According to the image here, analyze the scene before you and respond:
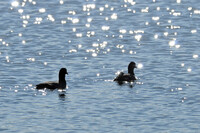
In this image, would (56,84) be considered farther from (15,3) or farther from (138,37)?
(15,3)

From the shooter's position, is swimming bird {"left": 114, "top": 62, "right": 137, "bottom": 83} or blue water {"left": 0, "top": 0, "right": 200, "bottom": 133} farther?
swimming bird {"left": 114, "top": 62, "right": 137, "bottom": 83}

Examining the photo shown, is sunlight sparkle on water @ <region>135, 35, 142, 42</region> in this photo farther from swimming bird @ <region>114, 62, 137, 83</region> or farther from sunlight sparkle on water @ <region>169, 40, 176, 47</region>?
swimming bird @ <region>114, 62, 137, 83</region>

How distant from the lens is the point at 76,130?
41.7 m

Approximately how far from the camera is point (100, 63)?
58.9 meters

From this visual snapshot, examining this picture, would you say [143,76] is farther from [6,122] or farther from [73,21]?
[73,21]

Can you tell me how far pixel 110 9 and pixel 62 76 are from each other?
3289cm

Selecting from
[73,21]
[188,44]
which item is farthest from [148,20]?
[188,44]

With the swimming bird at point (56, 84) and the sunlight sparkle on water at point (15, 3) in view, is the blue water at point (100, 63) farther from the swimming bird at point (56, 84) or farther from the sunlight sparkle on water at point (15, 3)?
the swimming bird at point (56, 84)

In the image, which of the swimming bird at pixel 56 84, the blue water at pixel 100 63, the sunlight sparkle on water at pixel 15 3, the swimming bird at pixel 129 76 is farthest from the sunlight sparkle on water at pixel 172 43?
the sunlight sparkle on water at pixel 15 3

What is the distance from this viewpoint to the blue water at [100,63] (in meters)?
44.0

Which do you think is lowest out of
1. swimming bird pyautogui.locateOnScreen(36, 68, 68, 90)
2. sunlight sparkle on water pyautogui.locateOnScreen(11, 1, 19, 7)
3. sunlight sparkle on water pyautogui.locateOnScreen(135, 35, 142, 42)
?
Result: swimming bird pyautogui.locateOnScreen(36, 68, 68, 90)

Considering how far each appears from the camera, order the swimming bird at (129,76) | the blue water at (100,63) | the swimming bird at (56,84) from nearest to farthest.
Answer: the blue water at (100,63), the swimming bird at (56,84), the swimming bird at (129,76)

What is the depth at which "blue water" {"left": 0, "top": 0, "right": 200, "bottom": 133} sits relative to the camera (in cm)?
4397

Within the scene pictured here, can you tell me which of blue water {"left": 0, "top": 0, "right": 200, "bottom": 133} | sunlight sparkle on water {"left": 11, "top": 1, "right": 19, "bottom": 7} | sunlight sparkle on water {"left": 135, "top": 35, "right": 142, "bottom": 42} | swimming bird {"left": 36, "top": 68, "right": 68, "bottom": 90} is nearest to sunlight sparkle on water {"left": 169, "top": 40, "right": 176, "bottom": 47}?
blue water {"left": 0, "top": 0, "right": 200, "bottom": 133}
